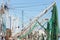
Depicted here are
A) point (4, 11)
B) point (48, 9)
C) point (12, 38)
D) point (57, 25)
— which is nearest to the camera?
point (57, 25)

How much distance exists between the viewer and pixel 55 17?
Answer: 61.1 ft

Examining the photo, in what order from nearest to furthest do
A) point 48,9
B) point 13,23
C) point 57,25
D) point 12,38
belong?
point 57,25
point 48,9
point 12,38
point 13,23

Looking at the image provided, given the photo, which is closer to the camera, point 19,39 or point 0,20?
point 19,39

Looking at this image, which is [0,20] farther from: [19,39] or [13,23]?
[19,39]

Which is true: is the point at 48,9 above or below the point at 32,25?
above

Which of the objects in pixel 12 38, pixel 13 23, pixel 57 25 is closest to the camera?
pixel 57 25

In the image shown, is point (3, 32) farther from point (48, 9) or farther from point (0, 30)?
point (48, 9)

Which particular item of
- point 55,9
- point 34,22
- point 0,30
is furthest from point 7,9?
point 55,9

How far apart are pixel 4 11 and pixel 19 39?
24.6 feet

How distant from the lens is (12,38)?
2145cm

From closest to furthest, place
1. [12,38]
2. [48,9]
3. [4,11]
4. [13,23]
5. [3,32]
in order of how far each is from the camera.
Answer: [48,9], [12,38], [3,32], [4,11], [13,23]

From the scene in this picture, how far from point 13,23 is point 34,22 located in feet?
36.0

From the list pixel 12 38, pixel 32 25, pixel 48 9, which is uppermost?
pixel 48 9

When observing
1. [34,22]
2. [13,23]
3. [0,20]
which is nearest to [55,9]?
[34,22]
